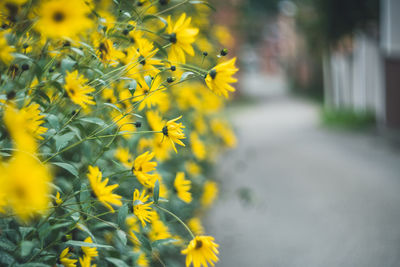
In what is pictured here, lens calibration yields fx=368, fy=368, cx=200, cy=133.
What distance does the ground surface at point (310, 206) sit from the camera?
3.13 m

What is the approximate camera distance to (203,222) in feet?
11.2

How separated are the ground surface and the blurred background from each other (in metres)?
0.01

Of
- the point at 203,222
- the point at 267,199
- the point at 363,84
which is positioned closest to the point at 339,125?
the point at 363,84

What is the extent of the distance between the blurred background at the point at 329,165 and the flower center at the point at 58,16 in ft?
7.94

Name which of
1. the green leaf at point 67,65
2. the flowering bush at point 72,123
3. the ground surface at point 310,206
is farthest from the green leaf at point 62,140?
the ground surface at point 310,206

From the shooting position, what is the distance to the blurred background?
10.8ft

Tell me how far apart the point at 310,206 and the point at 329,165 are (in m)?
1.86

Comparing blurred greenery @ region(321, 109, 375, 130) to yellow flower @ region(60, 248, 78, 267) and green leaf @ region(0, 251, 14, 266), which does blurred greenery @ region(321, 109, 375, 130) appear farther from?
green leaf @ region(0, 251, 14, 266)

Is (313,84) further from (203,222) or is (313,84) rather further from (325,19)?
(203,222)

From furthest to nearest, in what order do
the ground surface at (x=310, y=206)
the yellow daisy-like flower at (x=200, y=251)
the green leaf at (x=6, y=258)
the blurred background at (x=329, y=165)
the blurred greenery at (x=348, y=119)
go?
the blurred greenery at (x=348, y=119) → the blurred background at (x=329, y=165) → the ground surface at (x=310, y=206) → the yellow daisy-like flower at (x=200, y=251) → the green leaf at (x=6, y=258)

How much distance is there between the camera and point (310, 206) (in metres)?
4.21

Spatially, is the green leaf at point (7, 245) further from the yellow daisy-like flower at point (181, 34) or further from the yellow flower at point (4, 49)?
the yellow daisy-like flower at point (181, 34)

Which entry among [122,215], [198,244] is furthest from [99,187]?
[198,244]

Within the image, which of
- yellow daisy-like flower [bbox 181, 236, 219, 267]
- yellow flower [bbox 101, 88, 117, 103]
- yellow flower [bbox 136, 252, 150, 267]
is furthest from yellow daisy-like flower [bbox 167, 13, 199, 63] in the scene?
yellow flower [bbox 136, 252, 150, 267]
